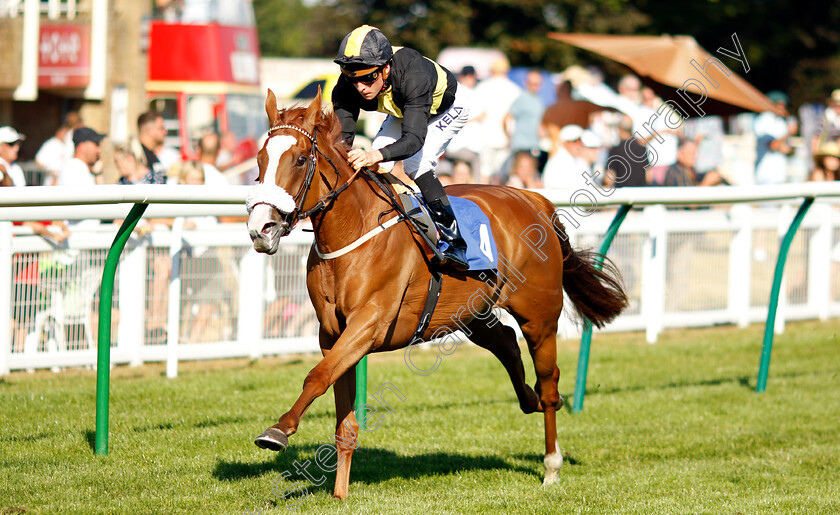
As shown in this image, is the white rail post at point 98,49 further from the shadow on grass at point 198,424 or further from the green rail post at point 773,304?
the green rail post at point 773,304

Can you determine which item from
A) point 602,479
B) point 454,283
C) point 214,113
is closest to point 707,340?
point 602,479

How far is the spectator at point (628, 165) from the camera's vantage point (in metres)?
10.1

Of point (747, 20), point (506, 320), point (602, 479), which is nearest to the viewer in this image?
point (602, 479)

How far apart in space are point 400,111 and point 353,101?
0.78ft

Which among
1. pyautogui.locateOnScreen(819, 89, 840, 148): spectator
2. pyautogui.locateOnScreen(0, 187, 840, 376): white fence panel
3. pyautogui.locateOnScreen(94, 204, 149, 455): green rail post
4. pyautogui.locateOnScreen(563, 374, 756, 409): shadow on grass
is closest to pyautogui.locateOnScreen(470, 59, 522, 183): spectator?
pyautogui.locateOnScreen(0, 187, 840, 376): white fence panel

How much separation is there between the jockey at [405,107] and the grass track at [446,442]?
4.27 feet

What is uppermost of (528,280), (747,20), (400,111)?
(747,20)

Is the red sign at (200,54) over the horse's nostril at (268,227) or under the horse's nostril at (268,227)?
over

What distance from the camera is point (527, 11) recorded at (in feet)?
98.5

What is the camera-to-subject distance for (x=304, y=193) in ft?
14.0

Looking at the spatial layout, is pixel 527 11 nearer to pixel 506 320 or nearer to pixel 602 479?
pixel 506 320

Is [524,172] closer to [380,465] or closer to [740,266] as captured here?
[740,266]

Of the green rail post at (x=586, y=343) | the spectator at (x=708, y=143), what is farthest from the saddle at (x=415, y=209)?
the spectator at (x=708, y=143)

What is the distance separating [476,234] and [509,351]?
0.85 m
